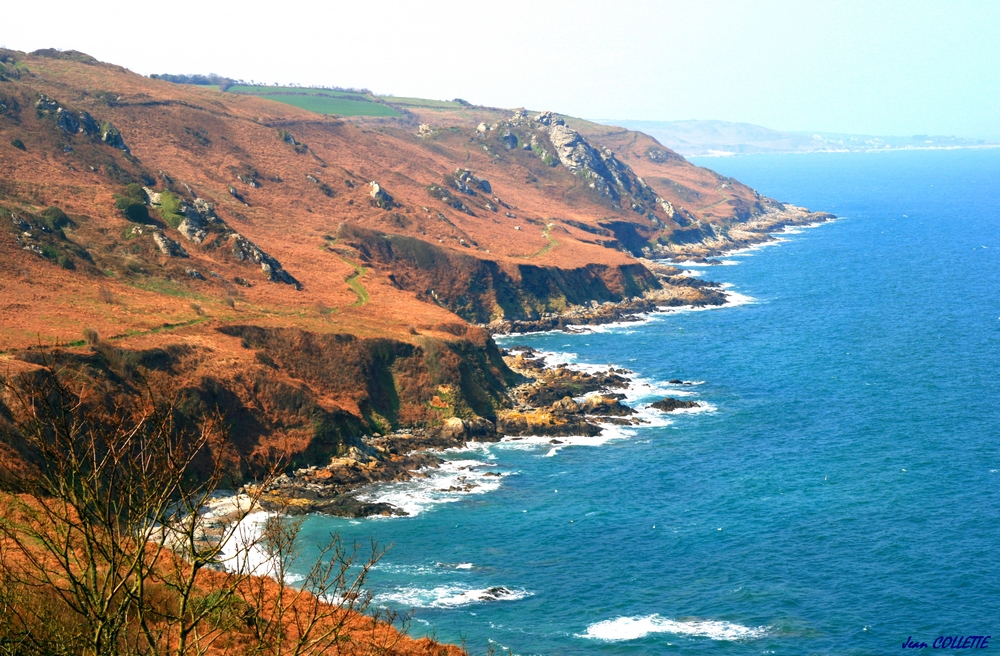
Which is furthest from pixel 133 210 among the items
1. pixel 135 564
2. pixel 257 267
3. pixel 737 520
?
pixel 135 564

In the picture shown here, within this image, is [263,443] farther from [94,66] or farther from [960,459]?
[94,66]

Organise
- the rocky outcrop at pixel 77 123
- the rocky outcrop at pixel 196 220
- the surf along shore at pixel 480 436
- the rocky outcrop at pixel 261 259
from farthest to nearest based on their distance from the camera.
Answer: the rocky outcrop at pixel 77 123 → the rocky outcrop at pixel 196 220 → the rocky outcrop at pixel 261 259 → the surf along shore at pixel 480 436

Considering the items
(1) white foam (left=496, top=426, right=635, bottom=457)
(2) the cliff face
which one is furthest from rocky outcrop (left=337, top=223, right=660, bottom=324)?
(1) white foam (left=496, top=426, right=635, bottom=457)

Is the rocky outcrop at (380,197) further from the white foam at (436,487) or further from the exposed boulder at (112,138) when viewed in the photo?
the white foam at (436,487)

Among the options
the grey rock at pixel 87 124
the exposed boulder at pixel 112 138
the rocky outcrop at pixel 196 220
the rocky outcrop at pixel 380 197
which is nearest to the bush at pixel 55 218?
the rocky outcrop at pixel 196 220

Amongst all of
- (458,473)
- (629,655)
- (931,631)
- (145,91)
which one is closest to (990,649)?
(931,631)

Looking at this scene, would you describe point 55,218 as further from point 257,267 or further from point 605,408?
point 605,408
